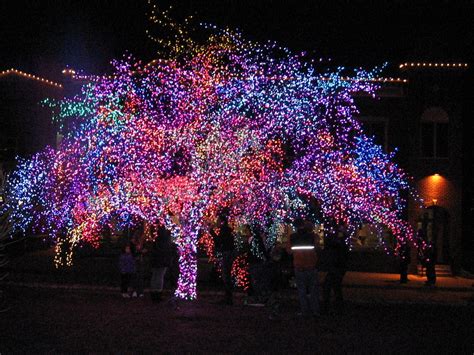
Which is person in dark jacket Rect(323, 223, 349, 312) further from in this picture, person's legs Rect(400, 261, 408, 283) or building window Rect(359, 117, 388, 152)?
building window Rect(359, 117, 388, 152)

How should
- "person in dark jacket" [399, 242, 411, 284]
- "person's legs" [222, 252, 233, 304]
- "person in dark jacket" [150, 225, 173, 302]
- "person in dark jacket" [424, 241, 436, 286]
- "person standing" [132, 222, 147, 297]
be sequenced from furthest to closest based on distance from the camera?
"person in dark jacket" [399, 242, 411, 284]
"person in dark jacket" [424, 241, 436, 286]
"person standing" [132, 222, 147, 297]
"person in dark jacket" [150, 225, 173, 302]
"person's legs" [222, 252, 233, 304]

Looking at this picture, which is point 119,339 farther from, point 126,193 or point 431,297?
point 431,297

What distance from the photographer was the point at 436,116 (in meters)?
32.6

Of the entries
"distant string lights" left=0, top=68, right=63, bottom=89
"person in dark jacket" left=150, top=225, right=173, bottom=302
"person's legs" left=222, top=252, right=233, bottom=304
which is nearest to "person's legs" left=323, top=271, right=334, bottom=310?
"person's legs" left=222, top=252, right=233, bottom=304

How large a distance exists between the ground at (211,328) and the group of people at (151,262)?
0.55 metres

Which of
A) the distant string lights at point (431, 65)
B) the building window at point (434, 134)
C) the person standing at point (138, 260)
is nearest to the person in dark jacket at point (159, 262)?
the person standing at point (138, 260)

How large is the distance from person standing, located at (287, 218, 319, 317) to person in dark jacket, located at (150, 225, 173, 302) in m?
3.31

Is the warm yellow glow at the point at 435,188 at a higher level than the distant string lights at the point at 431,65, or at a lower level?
lower

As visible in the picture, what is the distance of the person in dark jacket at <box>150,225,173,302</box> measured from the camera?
54.6 ft

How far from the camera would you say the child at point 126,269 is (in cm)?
1797

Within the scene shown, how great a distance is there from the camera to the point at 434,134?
107 feet

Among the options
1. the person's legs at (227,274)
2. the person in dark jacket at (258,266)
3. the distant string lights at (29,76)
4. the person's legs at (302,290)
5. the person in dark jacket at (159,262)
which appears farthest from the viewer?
the distant string lights at (29,76)

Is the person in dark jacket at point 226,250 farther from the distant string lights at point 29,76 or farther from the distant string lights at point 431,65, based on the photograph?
the distant string lights at point 29,76

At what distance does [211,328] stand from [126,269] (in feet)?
19.3
